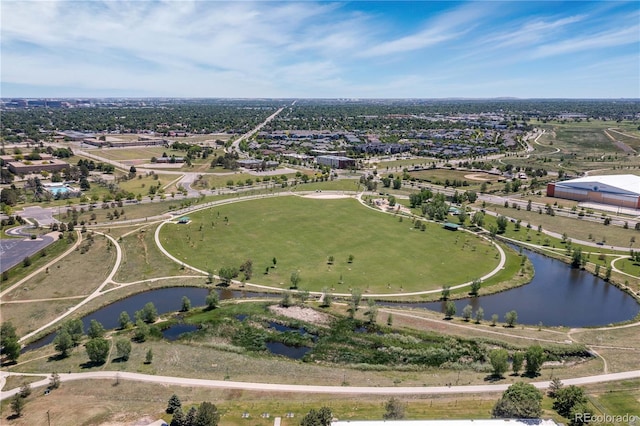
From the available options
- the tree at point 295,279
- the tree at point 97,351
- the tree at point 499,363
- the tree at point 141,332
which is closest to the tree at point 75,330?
the tree at point 97,351

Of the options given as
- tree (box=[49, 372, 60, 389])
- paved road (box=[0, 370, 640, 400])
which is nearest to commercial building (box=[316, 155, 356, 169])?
paved road (box=[0, 370, 640, 400])

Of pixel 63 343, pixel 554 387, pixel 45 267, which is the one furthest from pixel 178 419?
pixel 45 267

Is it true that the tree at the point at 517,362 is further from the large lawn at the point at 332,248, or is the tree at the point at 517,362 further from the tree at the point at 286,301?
the tree at the point at 286,301

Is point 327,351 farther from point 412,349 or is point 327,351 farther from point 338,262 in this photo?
point 338,262

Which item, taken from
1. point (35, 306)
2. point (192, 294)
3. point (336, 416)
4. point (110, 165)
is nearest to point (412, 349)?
point (336, 416)

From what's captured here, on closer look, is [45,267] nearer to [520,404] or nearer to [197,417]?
[197,417]
